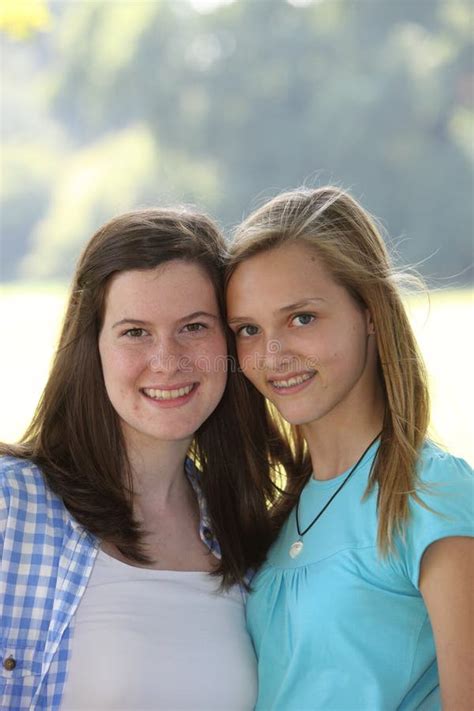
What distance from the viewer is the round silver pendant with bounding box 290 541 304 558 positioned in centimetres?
193

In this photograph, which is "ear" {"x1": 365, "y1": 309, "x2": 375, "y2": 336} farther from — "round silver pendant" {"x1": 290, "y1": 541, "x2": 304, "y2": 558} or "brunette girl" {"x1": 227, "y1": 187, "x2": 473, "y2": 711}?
"round silver pendant" {"x1": 290, "y1": 541, "x2": 304, "y2": 558}

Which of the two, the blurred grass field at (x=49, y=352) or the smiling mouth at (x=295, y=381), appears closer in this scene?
the smiling mouth at (x=295, y=381)

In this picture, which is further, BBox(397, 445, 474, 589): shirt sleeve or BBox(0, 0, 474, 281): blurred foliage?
BBox(0, 0, 474, 281): blurred foliage

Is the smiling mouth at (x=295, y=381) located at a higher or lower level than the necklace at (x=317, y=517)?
higher

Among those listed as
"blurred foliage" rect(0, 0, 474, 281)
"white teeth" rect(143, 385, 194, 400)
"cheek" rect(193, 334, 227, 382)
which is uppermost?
"blurred foliage" rect(0, 0, 474, 281)

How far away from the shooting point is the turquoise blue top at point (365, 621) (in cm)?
168

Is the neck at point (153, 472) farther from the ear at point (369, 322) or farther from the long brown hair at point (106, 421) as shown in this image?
the ear at point (369, 322)

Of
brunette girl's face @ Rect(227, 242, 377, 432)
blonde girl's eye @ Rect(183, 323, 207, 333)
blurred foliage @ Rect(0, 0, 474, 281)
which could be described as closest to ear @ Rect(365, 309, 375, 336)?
brunette girl's face @ Rect(227, 242, 377, 432)

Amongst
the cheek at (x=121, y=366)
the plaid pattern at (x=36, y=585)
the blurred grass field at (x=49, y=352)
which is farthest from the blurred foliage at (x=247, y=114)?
the plaid pattern at (x=36, y=585)

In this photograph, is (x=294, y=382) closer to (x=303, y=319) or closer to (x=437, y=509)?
(x=303, y=319)

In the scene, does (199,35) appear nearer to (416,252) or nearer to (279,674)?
(416,252)

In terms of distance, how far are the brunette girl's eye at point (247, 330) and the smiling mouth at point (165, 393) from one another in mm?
167

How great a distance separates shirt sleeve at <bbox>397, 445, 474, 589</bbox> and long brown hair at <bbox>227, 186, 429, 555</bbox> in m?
0.03

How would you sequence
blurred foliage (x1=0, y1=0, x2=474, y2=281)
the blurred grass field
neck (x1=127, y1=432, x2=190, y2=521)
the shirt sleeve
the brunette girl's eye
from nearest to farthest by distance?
the shirt sleeve
the brunette girl's eye
neck (x1=127, y1=432, x2=190, y2=521)
the blurred grass field
blurred foliage (x1=0, y1=0, x2=474, y2=281)
